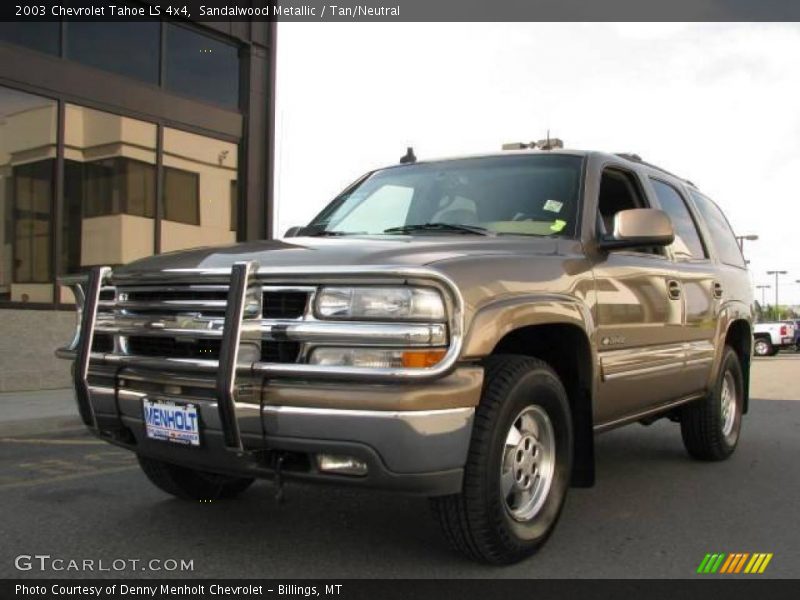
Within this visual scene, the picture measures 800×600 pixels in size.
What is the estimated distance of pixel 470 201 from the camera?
175 inches

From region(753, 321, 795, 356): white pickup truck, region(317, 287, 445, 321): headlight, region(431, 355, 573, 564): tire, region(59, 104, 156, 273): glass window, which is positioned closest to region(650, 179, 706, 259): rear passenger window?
region(431, 355, 573, 564): tire

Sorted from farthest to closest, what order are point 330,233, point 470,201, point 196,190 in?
point 196,190
point 330,233
point 470,201

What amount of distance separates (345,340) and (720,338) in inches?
Result: 149

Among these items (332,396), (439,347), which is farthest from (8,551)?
(439,347)

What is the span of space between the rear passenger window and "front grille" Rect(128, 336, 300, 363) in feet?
10.1

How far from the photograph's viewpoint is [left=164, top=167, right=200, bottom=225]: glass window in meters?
12.7

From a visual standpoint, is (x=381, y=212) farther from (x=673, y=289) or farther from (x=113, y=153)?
(x=113, y=153)

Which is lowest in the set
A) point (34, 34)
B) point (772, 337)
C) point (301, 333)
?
point (772, 337)

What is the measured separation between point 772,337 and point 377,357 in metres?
28.9

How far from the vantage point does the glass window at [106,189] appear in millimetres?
11422

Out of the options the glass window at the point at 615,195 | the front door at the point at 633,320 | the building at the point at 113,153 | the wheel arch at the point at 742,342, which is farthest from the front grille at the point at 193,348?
the building at the point at 113,153

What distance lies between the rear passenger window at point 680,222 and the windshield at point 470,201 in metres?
1.23

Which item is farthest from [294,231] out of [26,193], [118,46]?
[118,46]
